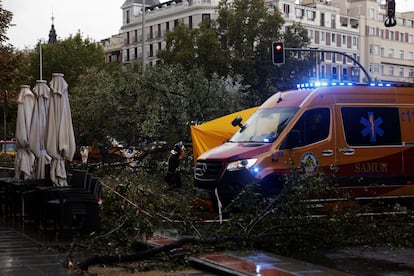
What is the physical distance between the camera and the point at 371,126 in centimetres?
1515

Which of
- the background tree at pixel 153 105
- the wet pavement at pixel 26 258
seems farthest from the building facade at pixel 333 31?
the wet pavement at pixel 26 258

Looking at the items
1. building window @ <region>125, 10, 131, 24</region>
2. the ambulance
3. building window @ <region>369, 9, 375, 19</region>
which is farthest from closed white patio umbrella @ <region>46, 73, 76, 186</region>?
building window @ <region>369, 9, 375, 19</region>

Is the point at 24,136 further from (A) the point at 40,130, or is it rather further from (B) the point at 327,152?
(B) the point at 327,152

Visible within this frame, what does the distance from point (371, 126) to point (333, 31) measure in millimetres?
88290

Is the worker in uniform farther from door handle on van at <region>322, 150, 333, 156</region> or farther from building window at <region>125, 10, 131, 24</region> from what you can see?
building window at <region>125, 10, 131, 24</region>

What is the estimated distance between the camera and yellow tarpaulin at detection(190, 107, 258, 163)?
765 inches

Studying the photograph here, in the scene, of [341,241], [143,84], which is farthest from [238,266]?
[143,84]

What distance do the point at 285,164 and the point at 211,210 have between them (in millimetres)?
1940

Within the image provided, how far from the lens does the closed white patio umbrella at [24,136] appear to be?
54.2 ft

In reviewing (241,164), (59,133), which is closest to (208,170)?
(241,164)

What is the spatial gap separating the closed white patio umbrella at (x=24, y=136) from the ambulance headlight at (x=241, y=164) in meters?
5.32

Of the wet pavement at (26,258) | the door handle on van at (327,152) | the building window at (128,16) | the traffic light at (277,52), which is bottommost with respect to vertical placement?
the wet pavement at (26,258)

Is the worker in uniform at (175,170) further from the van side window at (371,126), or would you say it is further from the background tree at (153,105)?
the van side window at (371,126)

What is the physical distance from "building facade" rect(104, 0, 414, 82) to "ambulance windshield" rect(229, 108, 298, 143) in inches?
2930
